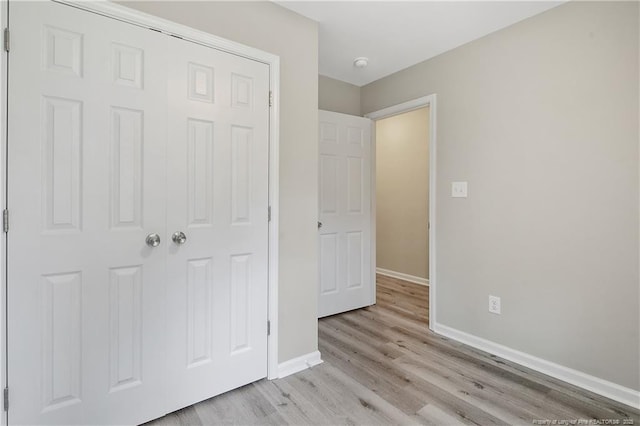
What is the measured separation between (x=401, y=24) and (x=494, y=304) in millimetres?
2127

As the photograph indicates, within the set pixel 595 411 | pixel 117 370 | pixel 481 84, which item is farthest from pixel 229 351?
pixel 481 84

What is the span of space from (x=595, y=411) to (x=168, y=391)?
225 centimetres

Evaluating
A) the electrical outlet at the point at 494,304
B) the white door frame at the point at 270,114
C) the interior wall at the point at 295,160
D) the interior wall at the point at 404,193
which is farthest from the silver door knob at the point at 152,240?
the interior wall at the point at 404,193

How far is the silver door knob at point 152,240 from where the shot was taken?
157 centimetres

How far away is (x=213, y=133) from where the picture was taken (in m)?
1.77

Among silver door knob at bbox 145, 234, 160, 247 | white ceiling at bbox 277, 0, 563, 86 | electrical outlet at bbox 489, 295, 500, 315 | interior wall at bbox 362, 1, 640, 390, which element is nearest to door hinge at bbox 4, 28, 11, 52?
silver door knob at bbox 145, 234, 160, 247

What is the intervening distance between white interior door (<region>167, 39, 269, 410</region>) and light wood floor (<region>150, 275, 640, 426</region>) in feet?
0.58

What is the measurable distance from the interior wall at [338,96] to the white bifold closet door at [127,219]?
4.44 ft

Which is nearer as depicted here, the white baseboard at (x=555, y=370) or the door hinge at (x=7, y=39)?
the door hinge at (x=7, y=39)

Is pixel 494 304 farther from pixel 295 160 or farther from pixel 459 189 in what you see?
pixel 295 160

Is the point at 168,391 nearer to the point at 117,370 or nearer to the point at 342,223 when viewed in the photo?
the point at 117,370

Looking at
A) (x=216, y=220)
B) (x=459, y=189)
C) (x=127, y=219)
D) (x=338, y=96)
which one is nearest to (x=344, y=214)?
(x=459, y=189)

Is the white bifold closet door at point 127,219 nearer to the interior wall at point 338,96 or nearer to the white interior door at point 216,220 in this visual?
the white interior door at point 216,220

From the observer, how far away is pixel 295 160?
2098 millimetres
